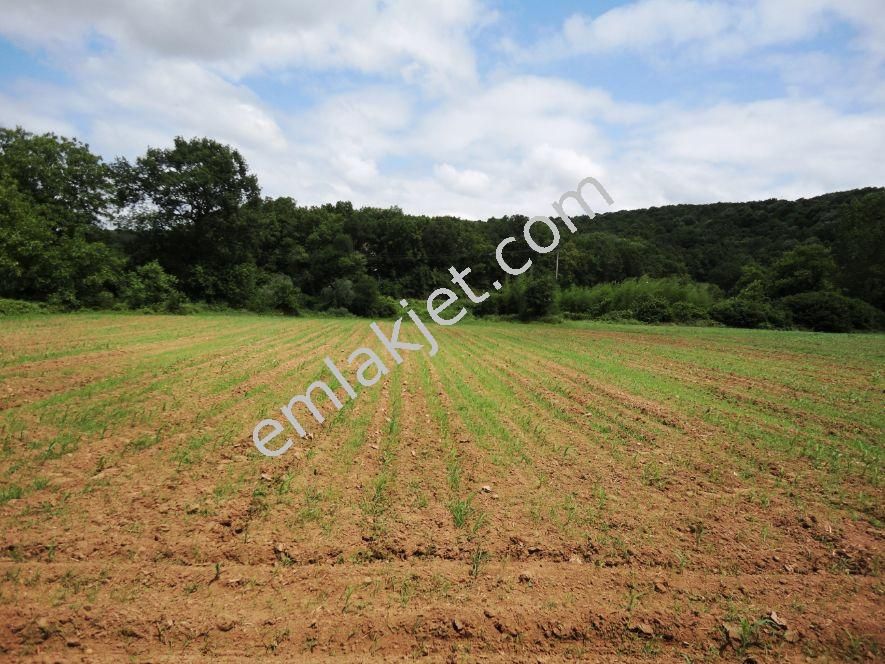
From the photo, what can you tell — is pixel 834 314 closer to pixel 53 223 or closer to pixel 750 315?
pixel 750 315

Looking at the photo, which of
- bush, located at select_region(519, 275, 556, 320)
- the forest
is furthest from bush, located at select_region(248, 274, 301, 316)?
bush, located at select_region(519, 275, 556, 320)

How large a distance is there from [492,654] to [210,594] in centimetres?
194

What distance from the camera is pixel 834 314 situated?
114 feet

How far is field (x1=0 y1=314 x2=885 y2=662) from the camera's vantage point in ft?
9.00

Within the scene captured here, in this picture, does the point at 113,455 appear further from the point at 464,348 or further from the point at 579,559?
the point at 464,348

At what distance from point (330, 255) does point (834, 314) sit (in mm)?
46333

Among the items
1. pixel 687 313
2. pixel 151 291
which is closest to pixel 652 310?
pixel 687 313

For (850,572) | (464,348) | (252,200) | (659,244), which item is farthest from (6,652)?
(659,244)

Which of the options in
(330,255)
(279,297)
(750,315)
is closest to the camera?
(750,315)

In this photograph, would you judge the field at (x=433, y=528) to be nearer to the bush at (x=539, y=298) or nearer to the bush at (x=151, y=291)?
the bush at (x=151, y=291)

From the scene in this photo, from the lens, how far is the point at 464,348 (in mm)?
16906

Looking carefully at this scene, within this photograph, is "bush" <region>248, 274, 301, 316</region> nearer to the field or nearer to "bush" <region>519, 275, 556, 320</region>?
"bush" <region>519, 275, 556, 320</region>

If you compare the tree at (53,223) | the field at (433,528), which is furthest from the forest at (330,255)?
the field at (433,528)

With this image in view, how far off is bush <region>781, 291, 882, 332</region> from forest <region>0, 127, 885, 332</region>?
0.35 feet
